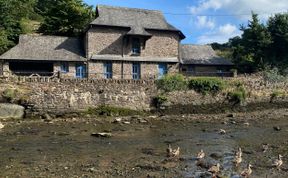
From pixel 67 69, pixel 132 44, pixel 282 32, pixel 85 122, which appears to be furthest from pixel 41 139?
pixel 282 32

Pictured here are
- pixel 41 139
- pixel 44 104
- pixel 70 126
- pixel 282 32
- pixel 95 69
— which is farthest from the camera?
pixel 282 32

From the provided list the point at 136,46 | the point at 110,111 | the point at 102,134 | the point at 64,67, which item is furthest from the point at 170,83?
the point at 102,134

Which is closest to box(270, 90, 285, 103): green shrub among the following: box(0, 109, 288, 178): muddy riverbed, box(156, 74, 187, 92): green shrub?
box(0, 109, 288, 178): muddy riverbed

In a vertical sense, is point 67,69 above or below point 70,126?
above

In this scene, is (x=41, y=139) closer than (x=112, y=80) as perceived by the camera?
Yes

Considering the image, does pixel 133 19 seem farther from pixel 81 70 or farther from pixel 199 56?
pixel 199 56

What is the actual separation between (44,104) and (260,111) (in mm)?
21035

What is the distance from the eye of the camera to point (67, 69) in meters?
43.8

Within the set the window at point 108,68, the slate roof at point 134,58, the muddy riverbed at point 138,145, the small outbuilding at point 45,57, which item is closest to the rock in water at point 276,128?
the muddy riverbed at point 138,145

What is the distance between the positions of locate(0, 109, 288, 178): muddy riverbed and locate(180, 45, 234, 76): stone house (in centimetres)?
1112

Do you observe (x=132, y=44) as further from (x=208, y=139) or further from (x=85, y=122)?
(x=208, y=139)

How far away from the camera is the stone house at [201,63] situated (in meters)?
48.6

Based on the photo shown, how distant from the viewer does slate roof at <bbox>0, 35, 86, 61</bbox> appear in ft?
138

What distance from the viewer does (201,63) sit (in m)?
49.4
